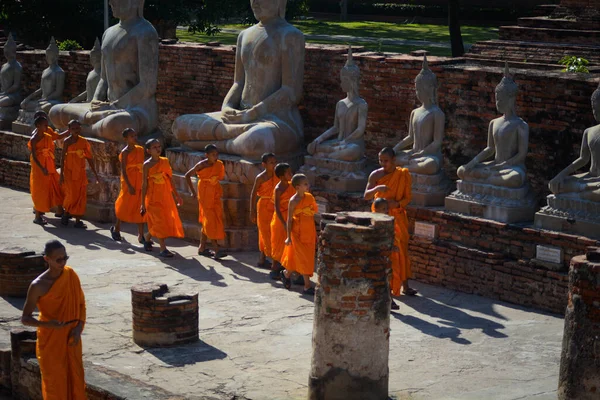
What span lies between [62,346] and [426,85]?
5446 millimetres

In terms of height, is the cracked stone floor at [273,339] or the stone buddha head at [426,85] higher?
the stone buddha head at [426,85]

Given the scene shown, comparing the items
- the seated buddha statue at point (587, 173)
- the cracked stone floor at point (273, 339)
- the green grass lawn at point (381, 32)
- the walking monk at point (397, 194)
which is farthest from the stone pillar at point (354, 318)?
the green grass lawn at point (381, 32)

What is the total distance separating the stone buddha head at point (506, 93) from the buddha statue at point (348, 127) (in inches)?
67.8

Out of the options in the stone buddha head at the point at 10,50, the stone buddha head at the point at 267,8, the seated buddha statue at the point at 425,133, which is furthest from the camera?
the stone buddha head at the point at 10,50

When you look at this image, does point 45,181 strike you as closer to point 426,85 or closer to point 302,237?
point 302,237

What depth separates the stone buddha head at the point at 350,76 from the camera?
13250 millimetres

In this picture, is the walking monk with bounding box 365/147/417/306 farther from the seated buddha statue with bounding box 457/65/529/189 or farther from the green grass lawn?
the green grass lawn

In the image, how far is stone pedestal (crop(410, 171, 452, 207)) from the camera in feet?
40.7

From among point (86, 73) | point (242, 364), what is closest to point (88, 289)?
point (242, 364)

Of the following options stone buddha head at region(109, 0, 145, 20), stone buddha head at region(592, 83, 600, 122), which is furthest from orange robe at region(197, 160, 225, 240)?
stone buddha head at region(592, 83, 600, 122)

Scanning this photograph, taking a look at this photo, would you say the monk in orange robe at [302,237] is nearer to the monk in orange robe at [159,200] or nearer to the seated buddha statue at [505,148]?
the seated buddha statue at [505,148]

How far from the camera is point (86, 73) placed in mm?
17688

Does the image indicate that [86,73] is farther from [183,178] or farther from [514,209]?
[514,209]

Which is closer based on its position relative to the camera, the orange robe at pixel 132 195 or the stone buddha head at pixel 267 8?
the orange robe at pixel 132 195
